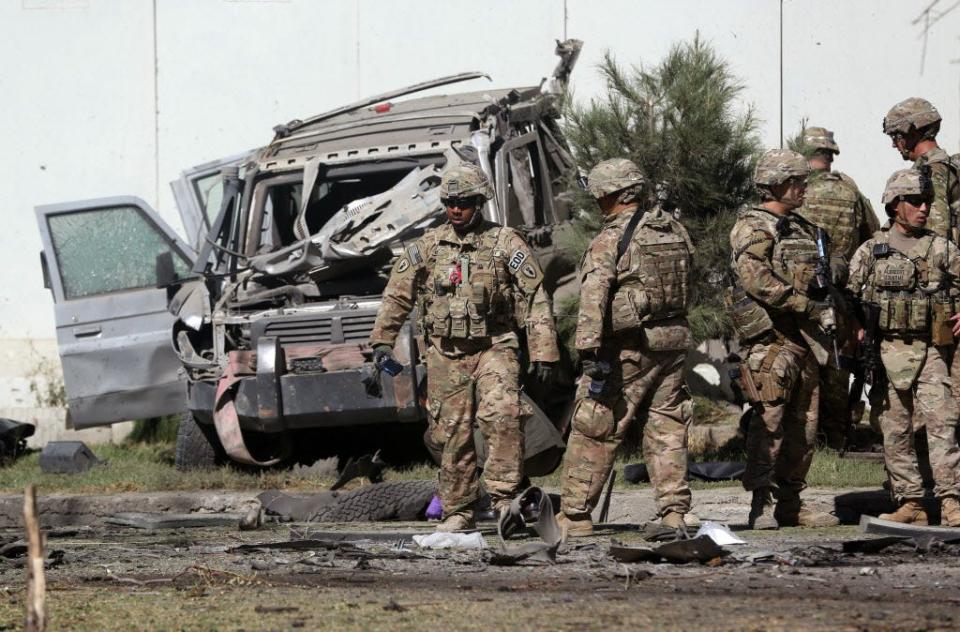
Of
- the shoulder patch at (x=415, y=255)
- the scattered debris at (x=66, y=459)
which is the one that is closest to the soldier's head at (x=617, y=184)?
the shoulder patch at (x=415, y=255)

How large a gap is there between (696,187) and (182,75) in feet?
18.4

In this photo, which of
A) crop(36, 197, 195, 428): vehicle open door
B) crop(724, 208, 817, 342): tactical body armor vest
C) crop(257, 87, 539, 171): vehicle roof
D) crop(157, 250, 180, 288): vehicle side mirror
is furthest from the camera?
crop(36, 197, 195, 428): vehicle open door

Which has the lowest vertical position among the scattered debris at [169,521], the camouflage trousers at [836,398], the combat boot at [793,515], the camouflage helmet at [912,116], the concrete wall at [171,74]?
the scattered debris at [169,521]

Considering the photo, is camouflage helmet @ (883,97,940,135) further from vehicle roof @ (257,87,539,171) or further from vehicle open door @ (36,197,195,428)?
vehicle open door @ (36,197,195,428)

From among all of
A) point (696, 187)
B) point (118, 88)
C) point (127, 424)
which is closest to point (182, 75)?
point (118, 88)

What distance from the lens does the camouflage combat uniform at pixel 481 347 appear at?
7656 mm

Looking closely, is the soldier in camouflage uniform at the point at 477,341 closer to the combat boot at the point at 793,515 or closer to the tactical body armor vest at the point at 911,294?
the combat boot at the point at 793,515

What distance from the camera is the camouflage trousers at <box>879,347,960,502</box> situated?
7.29m

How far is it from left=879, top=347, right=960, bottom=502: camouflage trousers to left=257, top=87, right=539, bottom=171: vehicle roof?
13.2 feet

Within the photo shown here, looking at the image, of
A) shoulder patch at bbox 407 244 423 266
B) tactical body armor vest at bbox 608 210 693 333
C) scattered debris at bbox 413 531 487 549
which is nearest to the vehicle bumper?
shoulder patch at bbox 407 244 423 266

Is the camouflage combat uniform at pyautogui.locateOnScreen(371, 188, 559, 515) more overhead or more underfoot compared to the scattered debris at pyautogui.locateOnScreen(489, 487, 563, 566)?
more overhead

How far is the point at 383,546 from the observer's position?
7.05 meters

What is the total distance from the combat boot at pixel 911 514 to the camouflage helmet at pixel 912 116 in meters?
1.86

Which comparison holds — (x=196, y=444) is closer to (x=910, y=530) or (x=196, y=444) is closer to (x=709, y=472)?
(x=709, y=472)
